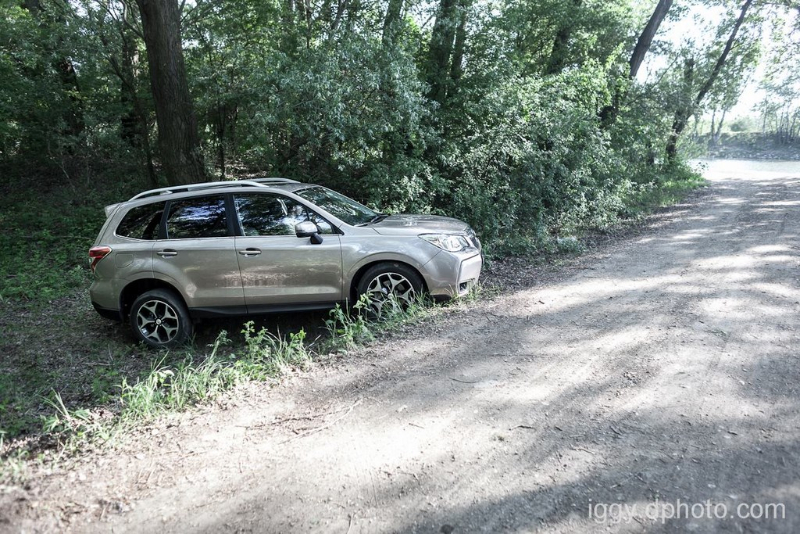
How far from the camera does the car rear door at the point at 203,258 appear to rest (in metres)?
5.88

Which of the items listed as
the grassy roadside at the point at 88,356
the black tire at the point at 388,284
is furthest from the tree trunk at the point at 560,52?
the black tire at the point at 388,284

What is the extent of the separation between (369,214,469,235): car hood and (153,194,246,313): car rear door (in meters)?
1.73

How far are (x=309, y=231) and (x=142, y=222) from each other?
2102mm

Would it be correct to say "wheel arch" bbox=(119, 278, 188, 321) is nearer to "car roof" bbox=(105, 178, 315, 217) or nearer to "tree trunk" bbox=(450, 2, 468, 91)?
"car roof" bbox=(105, 178, 315, 217)

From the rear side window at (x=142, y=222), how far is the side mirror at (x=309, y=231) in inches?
69.1

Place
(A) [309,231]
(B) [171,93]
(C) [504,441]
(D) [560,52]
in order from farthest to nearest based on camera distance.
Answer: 1. (D) [560,52]
2. (B) [171,93]
3. (A) [309,231]
4. (C) [504,441]

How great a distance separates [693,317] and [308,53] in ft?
24.6

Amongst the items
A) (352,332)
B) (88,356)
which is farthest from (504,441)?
(88,356)

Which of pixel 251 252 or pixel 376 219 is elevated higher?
pixel 376 219

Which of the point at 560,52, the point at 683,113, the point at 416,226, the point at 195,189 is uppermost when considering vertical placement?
the point at 560,52

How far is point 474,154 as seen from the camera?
9969 mm

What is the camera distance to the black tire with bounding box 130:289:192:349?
237 inches

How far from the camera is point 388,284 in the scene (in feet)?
19.3

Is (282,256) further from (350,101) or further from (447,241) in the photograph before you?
(350,101)
